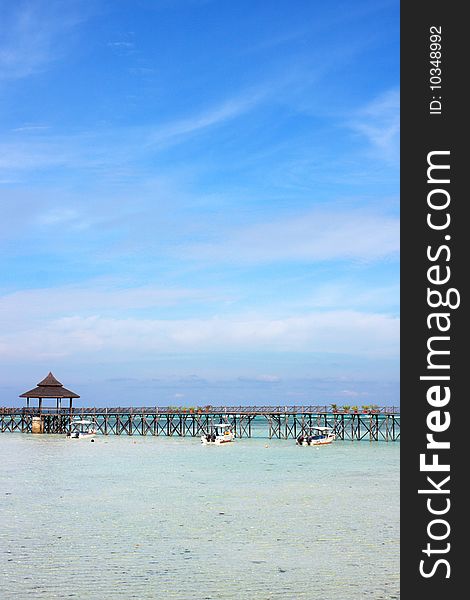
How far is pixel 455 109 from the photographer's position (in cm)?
952

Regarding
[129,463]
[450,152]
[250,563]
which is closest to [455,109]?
[450,152]

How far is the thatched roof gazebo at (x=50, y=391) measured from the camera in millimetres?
72375

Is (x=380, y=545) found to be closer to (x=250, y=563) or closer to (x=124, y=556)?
(x=250, y=563)

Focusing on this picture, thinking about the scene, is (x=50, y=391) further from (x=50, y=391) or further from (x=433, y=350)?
(x=433, y=350)

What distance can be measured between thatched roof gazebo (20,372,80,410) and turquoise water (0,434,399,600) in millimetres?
30865

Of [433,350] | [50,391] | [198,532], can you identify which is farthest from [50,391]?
[433,350]

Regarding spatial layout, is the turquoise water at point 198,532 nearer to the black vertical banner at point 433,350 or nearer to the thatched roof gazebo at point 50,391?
the black vertical banner at point 433,350

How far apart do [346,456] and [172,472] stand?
1703cm

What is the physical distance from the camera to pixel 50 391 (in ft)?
240

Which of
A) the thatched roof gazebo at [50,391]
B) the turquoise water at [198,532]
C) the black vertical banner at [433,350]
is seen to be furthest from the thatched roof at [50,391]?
the black vertical banner at [433,350]

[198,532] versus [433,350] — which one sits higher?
[433,350]

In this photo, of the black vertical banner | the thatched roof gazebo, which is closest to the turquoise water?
the black vertical banner

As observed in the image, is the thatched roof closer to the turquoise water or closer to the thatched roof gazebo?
the thatched roof gazebo

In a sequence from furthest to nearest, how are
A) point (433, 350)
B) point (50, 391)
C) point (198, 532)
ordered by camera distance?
point (50, 391) < point (198, 532) < point (433, 350)
